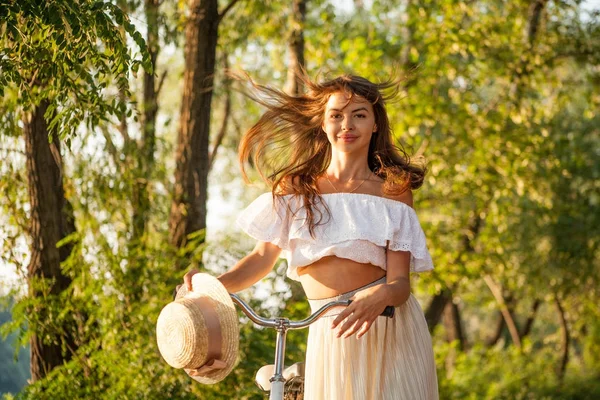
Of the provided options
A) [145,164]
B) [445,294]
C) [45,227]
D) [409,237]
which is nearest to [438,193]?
[445,294]

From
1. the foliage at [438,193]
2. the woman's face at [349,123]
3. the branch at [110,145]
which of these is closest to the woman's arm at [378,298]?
the woman's face at [349,123]

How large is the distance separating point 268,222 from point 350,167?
1.32 ft

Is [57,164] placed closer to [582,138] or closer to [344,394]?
[344,394]

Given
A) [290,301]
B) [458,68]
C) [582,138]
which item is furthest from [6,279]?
[582,138]

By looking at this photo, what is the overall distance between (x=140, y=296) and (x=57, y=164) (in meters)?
1.01

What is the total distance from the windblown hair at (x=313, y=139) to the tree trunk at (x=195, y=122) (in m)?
2.55

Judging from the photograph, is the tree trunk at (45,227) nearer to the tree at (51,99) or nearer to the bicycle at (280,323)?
the tree at (51,99)

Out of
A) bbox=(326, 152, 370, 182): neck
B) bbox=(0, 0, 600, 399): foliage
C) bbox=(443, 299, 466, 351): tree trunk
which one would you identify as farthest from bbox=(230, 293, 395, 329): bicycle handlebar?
bbox=(443, 299, 466, 351): tree trunk

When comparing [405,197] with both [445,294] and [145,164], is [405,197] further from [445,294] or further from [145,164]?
[445,294]

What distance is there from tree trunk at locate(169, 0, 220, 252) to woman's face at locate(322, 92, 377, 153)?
3.24 meters

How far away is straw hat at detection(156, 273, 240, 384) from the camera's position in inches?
128

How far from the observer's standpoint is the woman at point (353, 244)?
3861 mm

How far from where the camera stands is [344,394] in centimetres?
387

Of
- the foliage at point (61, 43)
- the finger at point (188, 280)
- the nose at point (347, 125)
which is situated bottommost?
the finger at point (188, 280)
